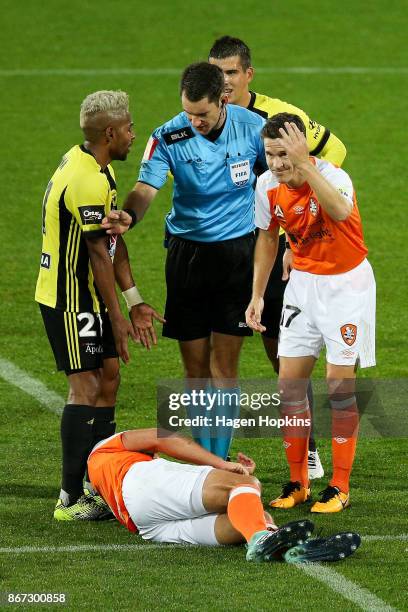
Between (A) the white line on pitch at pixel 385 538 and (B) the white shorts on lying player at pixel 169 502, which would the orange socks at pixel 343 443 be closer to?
(A) the white line on pitch at pixel 385 538

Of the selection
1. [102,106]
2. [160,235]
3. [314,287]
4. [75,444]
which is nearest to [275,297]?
[314,287]

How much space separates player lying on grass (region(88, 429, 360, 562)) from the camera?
6031 mm

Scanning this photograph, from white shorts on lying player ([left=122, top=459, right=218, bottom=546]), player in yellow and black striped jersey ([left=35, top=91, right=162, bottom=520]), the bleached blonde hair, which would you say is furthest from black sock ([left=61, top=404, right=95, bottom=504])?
the bleached blonde hair

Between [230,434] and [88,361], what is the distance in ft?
3.78

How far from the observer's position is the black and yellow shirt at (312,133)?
26.4 feet

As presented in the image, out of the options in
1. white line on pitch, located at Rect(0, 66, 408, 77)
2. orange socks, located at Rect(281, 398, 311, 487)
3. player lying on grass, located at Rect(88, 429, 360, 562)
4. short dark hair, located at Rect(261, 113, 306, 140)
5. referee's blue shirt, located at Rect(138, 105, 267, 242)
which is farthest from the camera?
white line on pitch, located at Rect(0, 66, 408, 77)

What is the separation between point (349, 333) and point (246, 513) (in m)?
1.22

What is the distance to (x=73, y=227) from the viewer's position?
6.88 m

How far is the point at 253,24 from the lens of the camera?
70.7 ft

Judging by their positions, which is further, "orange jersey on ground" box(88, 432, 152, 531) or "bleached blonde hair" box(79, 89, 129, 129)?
"bleached blonde hair" box(79, 89, 129, 129)

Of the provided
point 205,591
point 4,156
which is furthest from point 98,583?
point 4,156

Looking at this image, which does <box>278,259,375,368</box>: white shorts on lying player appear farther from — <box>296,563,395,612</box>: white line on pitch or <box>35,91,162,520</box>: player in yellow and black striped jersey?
<box>296,563,395,612</box>: white line on pitch

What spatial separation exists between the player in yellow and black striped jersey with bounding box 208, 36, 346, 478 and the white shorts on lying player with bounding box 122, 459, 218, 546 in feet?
5.72

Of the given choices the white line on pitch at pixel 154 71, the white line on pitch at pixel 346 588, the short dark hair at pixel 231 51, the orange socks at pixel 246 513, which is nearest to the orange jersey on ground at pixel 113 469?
the orange socks at pixel 246 513
